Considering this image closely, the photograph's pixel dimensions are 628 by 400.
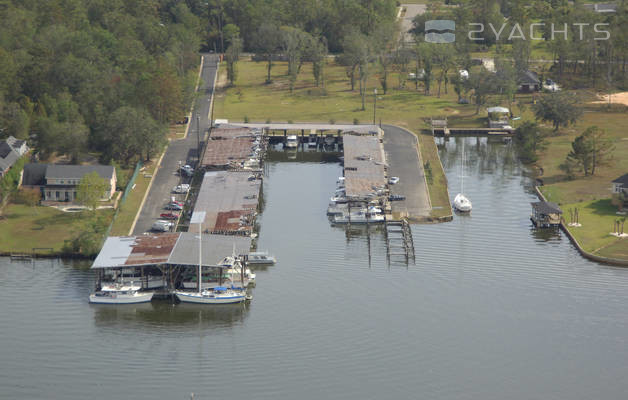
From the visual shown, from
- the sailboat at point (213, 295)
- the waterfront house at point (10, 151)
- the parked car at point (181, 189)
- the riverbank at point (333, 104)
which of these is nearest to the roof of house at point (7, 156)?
the waterfront house at point (10, 151)

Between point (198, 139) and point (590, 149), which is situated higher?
point (198, 139)

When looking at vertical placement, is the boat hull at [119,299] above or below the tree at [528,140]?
below

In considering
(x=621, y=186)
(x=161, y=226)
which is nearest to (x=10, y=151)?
(x=161, y=226)

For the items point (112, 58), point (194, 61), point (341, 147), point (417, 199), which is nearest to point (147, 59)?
point (112, 58)

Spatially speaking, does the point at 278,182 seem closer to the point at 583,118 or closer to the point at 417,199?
the point at 417,199

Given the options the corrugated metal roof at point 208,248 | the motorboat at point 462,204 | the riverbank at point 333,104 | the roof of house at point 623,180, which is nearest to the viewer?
the corrugated metal roof at point 208,248

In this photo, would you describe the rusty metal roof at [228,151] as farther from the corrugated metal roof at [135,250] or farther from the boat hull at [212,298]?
the boat hull at [212,298]

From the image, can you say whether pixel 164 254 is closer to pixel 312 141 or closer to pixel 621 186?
pixel 621 186
